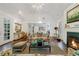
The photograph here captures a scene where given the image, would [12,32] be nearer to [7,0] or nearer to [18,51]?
[18,51]

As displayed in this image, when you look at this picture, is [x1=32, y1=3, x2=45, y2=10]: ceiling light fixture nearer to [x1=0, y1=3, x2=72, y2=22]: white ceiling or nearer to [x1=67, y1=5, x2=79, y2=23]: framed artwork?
[x1=0, y1=3, x2=72, y2=22]: white ceiling

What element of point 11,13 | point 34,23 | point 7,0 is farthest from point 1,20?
point 34,23

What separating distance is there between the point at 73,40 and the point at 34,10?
102 centimetres

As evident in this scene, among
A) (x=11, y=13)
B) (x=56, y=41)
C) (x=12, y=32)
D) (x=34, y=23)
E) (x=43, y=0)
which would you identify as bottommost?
(x=56, y=41)

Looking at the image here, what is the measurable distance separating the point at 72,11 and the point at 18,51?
140 cm

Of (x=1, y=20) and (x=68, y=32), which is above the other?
(x=1, y=20)

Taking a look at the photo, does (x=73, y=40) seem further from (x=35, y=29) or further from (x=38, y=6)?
(x=38, y=6)

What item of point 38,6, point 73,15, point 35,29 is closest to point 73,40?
point 73,15

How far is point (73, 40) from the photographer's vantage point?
2.44 metres

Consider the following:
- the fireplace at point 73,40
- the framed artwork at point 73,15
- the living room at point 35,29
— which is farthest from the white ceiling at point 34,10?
the fireplace at point 73,40

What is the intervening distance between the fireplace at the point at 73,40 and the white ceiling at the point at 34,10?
0.44 metres

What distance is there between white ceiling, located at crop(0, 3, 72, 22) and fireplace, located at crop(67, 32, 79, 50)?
445 mm

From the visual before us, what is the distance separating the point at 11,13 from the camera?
2488 millimetres

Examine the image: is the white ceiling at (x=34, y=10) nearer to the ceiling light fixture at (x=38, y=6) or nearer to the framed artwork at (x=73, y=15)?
the ceiling light fixture at (x=38, y=6)
